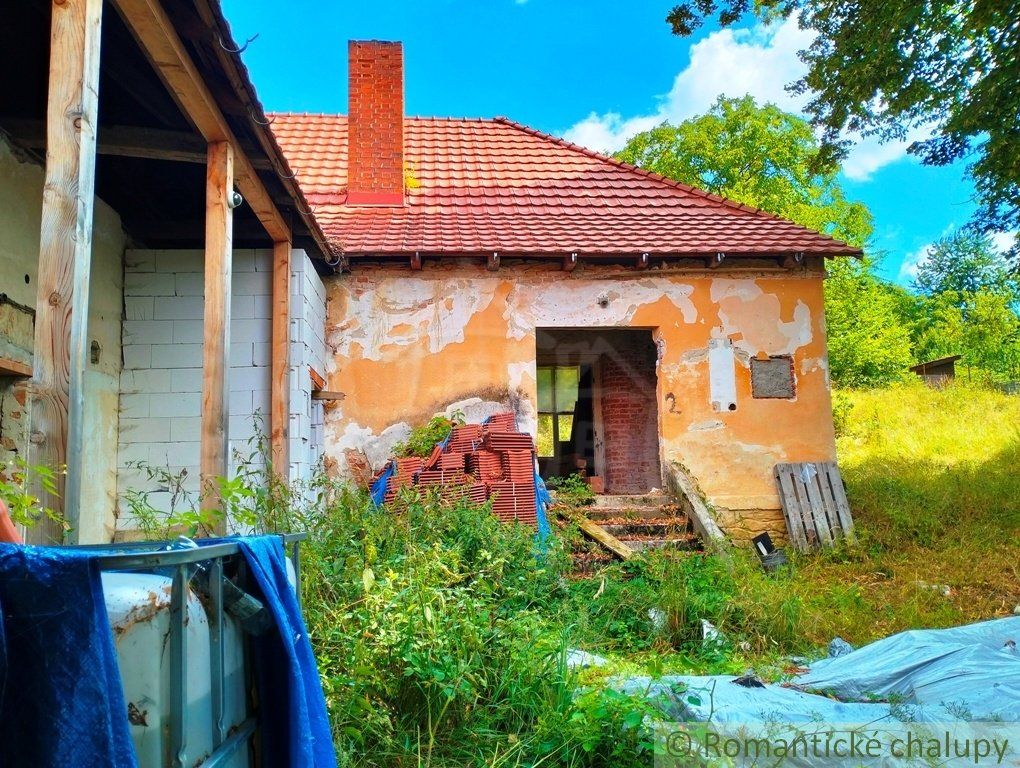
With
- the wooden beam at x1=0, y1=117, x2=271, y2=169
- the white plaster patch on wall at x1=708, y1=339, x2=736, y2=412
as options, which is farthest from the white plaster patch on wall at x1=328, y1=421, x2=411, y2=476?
the wooden beam at x1=0, y1=117, x2=271, y2=169

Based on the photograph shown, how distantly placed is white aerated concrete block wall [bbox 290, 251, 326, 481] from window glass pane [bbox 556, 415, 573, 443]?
6.35 metres

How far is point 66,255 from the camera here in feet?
10.6

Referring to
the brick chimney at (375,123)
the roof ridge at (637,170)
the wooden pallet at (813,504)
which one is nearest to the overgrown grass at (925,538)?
the wooden pallet at (813,504)

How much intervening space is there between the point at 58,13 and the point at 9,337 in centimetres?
306

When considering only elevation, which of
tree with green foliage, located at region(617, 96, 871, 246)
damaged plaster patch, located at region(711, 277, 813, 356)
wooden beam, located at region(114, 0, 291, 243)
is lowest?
damaged plaster patch, located at region(711, 277, 813, 356)

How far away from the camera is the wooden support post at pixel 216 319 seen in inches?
210

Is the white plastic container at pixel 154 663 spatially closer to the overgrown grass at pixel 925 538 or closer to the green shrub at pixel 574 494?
the overgrown grass at pixel 925 538

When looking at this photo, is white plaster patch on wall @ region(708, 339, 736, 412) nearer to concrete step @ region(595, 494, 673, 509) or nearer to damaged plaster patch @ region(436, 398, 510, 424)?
concrete step @ region(595, 494, 673, 509)

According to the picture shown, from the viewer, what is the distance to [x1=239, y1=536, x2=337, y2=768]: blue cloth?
7.02 feet

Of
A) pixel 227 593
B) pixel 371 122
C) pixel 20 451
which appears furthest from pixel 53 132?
pixel 371 122

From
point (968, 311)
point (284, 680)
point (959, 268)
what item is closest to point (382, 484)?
point (284, 680)

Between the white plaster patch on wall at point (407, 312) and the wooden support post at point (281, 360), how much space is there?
1837 mm

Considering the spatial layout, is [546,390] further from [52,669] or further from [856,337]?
[856,337]

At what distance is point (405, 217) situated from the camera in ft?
35.0
